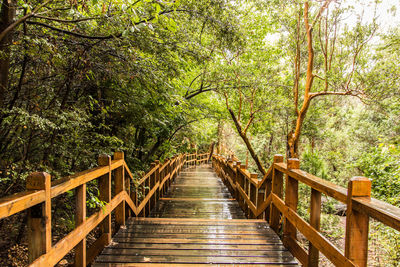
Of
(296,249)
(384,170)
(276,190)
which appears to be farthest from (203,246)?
(384,170)

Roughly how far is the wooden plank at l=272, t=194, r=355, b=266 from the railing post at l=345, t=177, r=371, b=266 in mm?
76

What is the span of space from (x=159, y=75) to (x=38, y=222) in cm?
277

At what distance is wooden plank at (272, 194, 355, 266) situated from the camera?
5.70 ft

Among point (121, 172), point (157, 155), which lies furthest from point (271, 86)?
point (121, 172)

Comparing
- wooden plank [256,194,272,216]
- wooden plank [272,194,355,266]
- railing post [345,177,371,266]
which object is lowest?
wooden plank [256,194,272,216]

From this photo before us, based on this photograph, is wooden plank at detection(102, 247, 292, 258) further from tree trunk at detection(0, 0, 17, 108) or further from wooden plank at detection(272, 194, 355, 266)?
tree trunk at detection(0, 0, 17, 108)

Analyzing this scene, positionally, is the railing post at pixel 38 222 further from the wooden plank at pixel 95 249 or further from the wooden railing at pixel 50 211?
the wooden plank at pixel 95 249

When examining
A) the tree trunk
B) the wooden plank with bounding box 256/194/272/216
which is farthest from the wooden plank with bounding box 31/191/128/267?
the wooden plank with bounding box 256/194/272/216

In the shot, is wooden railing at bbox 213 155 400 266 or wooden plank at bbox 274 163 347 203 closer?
wooden railing at bbox 213 155 400 266

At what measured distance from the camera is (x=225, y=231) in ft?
11.0

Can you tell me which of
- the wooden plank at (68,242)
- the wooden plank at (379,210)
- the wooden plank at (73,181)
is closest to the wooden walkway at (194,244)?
the wooden plank at (68,242)

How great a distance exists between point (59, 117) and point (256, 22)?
29.3ft

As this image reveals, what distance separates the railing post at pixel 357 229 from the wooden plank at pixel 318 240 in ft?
0.25

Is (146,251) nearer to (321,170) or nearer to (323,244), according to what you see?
(323,244)
